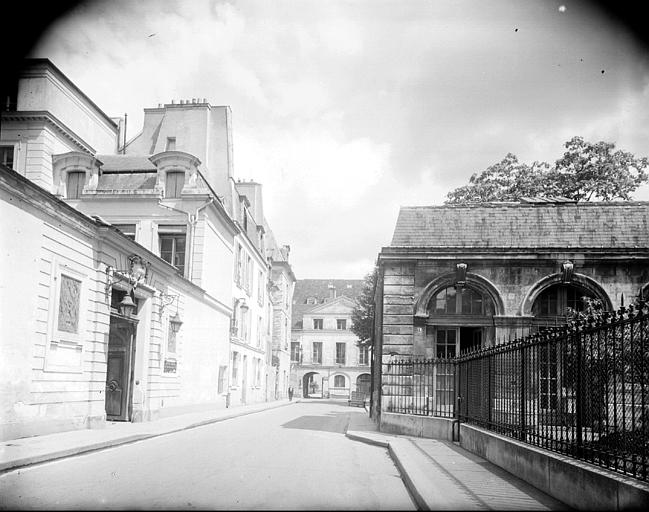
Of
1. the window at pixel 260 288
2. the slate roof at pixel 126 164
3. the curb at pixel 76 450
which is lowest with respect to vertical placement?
the curb at pixel 76 450

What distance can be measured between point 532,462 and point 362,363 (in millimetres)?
60167

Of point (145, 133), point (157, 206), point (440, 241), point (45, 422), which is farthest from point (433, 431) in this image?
point (145, 133)

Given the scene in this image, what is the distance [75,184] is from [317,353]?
45.4m

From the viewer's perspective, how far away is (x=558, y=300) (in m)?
17.3

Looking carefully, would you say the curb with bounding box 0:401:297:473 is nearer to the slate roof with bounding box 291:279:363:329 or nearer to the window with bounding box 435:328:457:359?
the window with bounding box 435:328:457:359

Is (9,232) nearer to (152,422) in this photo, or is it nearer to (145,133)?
(152,422)

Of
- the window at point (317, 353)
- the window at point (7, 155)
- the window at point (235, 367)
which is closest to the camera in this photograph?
the window at point (7, 155)

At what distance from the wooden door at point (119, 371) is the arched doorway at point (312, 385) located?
51128 mm

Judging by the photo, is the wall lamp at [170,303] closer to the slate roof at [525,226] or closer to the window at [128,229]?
the window at [128,229]

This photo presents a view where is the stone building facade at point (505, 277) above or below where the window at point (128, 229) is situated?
below

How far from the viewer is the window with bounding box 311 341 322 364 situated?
6912cm

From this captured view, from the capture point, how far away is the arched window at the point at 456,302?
1764cm

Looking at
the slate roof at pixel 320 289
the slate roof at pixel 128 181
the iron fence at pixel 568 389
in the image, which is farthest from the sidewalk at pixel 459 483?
the slate roof at pixel 320 289

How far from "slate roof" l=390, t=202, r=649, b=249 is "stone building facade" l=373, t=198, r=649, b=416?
3 cm
